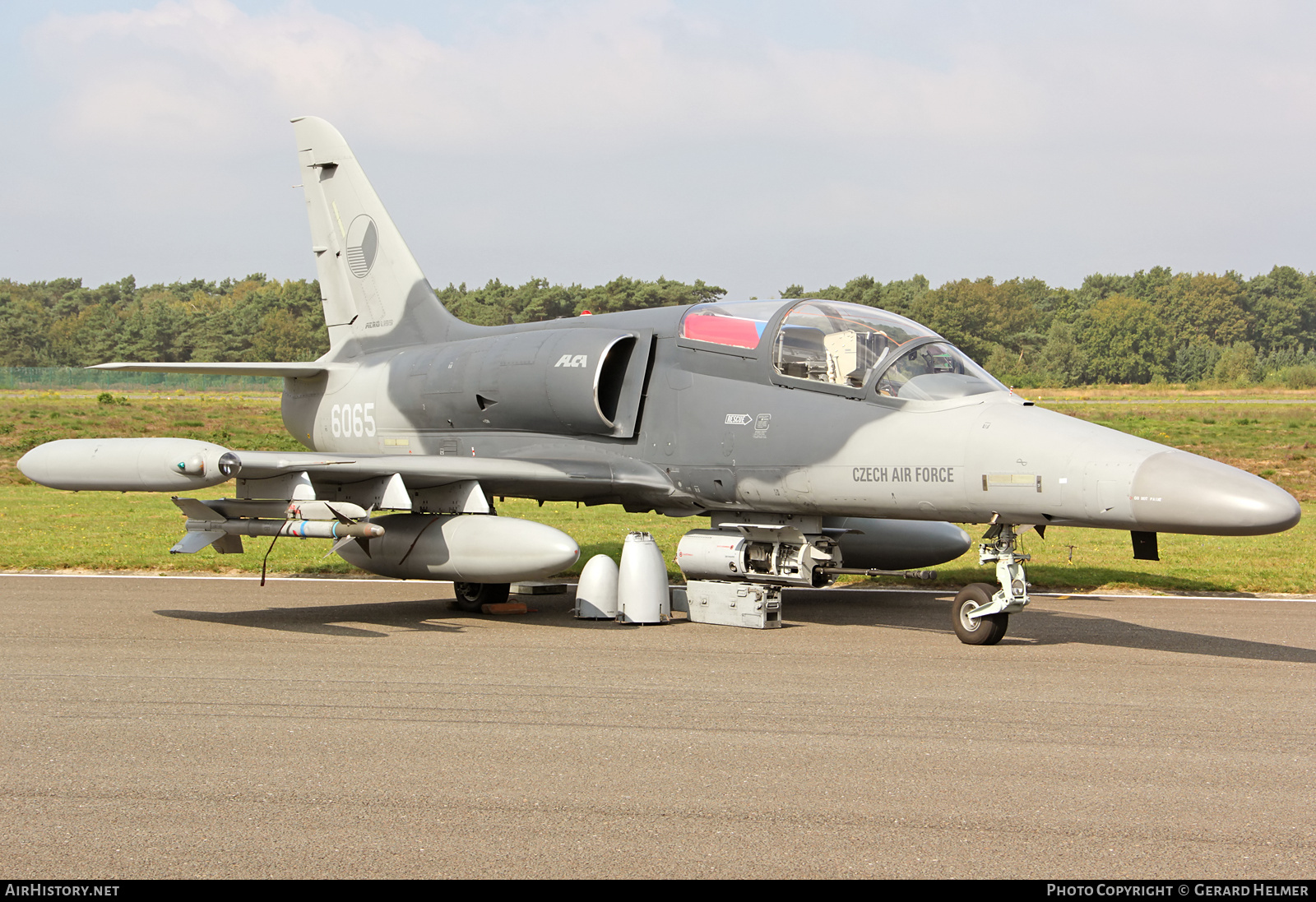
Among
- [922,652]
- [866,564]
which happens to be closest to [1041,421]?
[922,652]

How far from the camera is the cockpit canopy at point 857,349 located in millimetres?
10305

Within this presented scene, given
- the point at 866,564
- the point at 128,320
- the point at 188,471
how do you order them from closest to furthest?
the point at 188,471
the point at 866,564
the point at 128,320

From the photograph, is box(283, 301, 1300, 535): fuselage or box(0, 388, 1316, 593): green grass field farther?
box(0, 388, 1316, 593): green grass field

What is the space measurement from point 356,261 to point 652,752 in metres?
11.3

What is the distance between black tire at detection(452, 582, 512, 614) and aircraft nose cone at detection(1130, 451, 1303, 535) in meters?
6.53

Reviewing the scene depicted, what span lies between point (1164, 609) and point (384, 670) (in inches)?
332

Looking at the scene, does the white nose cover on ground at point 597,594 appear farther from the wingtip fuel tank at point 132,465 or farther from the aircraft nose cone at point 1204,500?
the aircraft nose cone at point 1204,500

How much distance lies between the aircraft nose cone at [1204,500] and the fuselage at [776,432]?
1 cm

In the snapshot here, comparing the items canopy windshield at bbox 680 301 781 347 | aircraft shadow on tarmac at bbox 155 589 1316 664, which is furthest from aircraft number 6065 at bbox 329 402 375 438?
canopy windshield at bbox 680 301 781 347

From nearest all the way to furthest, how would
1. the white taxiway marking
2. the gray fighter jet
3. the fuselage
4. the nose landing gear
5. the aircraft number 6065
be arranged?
the fuselage < the gray fighter jet < the nose landing gear < the white taxiway marking < the aircraft number 6065

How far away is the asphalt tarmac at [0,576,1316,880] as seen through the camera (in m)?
4.71

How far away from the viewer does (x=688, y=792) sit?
5.56 metres

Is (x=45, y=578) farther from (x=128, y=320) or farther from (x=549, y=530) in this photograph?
(x=128, y=320)

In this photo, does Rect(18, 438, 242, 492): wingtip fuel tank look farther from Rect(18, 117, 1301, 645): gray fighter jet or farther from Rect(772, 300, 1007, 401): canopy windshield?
Rect(772, 300, 1007, 401): canopy windshield
